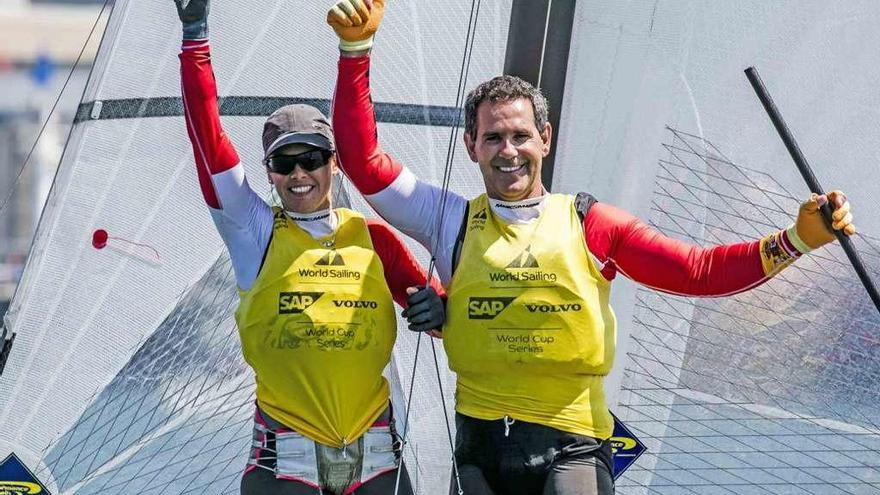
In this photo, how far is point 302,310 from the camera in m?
2.15

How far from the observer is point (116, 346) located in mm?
2863

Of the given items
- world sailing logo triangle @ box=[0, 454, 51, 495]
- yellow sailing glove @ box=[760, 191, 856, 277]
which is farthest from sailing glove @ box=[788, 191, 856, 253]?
world sailing logo triangle @ box=[0, 454, 51, 495]

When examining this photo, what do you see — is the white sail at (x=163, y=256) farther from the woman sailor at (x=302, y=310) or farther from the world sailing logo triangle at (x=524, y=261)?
the world sailing logo triangle at (x=524, y=261)

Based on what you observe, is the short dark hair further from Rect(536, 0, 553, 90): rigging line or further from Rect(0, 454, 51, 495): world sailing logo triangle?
Rect(0, 454, 51, 495): world sailing logo triangle

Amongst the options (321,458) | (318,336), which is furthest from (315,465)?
(318,336)

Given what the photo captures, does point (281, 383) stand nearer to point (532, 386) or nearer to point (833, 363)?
point (532, 386)

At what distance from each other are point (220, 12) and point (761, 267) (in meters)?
1.37

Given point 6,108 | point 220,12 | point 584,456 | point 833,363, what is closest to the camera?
point 584,456

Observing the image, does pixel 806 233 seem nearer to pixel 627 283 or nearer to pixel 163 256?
pixel 627 283

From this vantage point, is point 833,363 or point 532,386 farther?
point 833,363

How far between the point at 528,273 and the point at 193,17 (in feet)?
2.13

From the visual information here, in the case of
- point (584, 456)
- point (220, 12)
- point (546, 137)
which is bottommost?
point (584, 456)

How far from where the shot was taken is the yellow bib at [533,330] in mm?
2104

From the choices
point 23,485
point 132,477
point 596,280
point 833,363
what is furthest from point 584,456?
point 23,485
